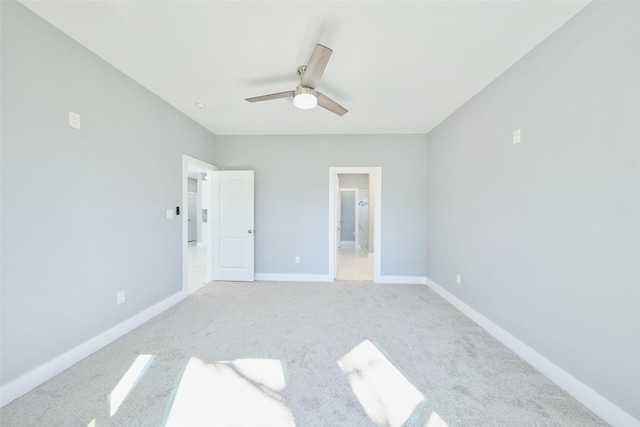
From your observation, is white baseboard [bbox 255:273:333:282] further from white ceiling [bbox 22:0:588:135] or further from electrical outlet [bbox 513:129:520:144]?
electrical outlet [bbox 513:129:520:144]

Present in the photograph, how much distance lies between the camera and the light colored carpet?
1399 millimetres

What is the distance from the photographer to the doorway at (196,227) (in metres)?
3.20

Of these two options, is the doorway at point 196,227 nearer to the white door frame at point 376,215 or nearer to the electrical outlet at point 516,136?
the white door frame at point 376,215

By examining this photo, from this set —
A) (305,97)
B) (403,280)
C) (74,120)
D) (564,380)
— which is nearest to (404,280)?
(403,280)

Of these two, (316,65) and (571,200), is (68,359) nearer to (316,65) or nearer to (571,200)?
(316,65)

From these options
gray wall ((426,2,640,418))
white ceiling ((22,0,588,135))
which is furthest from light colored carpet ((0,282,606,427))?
white ceiling ((22,0,588,135))

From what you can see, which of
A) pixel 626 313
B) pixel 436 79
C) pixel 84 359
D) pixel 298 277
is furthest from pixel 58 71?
pixel 626 313

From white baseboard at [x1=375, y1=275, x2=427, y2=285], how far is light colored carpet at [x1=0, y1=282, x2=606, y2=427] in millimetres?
1186

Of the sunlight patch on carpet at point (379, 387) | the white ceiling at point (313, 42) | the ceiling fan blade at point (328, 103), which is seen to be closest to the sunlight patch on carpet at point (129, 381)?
the sunlight patch on carpet at point (379, 387)

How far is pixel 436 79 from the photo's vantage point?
2.29 metres

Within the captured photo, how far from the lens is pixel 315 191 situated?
159 inches

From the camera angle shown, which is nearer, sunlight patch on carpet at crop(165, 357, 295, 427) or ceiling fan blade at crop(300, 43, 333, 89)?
sunlight patch on carpet at crop(165, 357, 295, 427)

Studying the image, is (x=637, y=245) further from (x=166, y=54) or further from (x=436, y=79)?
(x=166, y=54)

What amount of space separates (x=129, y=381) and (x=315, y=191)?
10.3 ft
